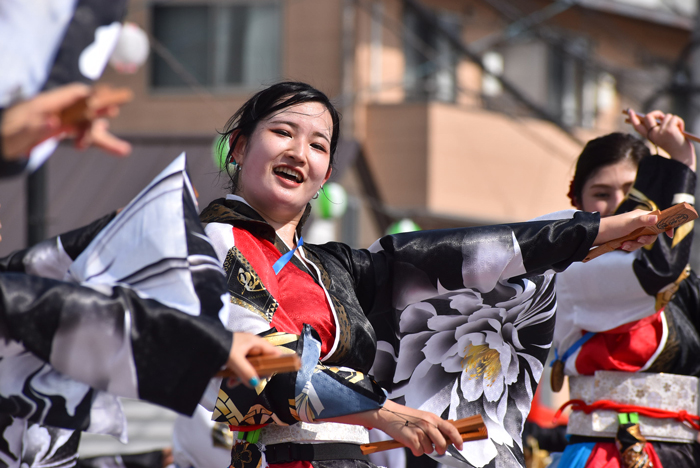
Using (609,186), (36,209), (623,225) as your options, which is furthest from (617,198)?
(36,209)

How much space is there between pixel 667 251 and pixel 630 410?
1.81 ft

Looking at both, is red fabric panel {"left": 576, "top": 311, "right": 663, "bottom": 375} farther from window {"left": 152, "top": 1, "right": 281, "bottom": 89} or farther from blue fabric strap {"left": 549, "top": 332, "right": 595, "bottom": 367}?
window {"left": 152, "top": 1, "right": 281, "bottom": 89}

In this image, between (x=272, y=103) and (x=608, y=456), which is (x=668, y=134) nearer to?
(x=608, y=456)

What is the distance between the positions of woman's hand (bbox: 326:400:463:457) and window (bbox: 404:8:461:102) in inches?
324

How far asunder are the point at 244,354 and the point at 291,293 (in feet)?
1.99

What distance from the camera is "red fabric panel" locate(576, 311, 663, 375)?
298cm

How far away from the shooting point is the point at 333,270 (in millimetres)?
2314

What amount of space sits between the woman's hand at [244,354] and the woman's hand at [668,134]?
1.70 meters

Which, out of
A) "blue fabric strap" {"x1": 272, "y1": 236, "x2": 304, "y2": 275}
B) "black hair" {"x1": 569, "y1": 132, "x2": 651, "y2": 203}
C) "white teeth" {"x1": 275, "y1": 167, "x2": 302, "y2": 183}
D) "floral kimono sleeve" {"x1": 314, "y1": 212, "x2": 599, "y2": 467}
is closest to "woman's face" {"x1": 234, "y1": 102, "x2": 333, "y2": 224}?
"white teeth" {"x1": 275, "y1": 167, "x2": 302, "y2": 183}

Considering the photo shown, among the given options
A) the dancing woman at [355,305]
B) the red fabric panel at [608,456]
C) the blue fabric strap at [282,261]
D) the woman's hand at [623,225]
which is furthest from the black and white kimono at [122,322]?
the red fabric panel at [608,456]

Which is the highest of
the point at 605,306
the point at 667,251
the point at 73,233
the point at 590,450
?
the point at 73,233

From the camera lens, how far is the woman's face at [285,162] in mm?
2248

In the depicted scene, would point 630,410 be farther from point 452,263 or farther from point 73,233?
point 73,233

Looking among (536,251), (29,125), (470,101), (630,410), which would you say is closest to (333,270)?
(536,251)
